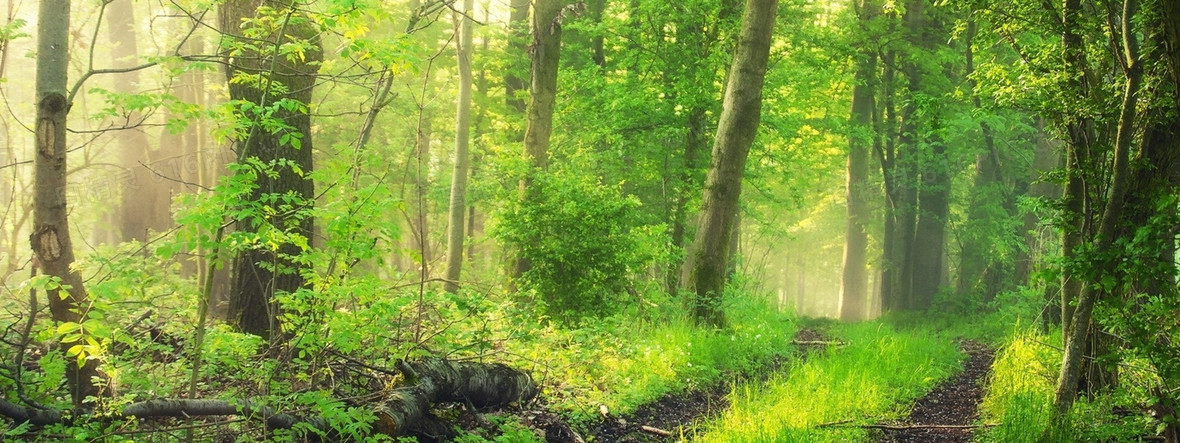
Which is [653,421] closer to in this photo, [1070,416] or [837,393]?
[837,393]

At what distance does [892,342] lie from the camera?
29.2 feet

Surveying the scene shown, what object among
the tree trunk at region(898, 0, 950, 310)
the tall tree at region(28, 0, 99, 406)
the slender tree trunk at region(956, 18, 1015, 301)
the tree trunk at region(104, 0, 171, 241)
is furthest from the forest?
the tree trunk at region(104, 0, 171, 241)

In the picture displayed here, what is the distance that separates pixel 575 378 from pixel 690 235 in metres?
8.86

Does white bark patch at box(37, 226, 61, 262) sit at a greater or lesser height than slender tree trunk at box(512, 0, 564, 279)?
lesser

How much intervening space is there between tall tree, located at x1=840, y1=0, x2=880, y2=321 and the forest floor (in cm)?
1119

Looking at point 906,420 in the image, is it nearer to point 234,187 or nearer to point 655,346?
point 655,346

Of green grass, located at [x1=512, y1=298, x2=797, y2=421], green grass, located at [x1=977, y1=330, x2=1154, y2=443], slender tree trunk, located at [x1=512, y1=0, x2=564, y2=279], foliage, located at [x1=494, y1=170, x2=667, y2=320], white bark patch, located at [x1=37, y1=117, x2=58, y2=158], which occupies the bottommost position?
green grass, located at [x1=512, y1=298, x2=797, y2=421]

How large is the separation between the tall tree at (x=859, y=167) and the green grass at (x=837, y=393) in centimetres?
914

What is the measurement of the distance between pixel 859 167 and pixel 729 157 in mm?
13114

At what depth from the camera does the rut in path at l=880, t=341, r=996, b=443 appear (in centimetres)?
598

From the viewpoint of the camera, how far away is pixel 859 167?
22.0 meters

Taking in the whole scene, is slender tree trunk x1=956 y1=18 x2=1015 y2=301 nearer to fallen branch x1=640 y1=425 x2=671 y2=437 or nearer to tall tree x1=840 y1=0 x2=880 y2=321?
tall tree x1=840 y1=0 x2=880 y2=321

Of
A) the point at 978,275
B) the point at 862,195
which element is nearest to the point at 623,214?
the point at 978,275

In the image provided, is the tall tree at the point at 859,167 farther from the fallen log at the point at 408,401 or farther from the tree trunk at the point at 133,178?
the tree trunk at the point at 133,178
